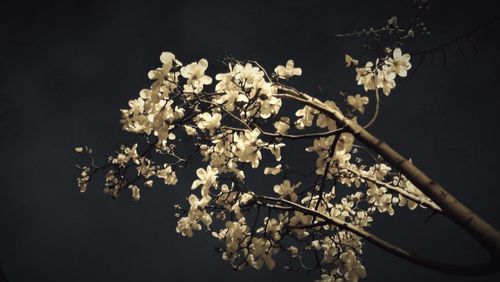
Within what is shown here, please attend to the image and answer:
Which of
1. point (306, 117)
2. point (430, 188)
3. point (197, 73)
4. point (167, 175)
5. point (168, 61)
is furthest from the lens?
point (167, 175)

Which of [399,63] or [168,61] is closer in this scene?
[168,61]

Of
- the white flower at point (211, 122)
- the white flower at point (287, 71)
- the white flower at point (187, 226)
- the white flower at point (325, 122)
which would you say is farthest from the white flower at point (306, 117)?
the white flower at point (187, 226)

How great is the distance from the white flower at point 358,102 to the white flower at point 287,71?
47 cm

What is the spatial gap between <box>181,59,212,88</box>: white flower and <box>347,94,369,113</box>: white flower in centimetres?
111

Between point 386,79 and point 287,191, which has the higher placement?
point 386,79

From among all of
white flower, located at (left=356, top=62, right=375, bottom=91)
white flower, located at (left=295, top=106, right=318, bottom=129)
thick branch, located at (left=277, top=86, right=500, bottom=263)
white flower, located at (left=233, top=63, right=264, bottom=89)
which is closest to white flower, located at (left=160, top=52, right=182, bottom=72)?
white flower, located at (left=233, top=63, right=264, bottom=89)

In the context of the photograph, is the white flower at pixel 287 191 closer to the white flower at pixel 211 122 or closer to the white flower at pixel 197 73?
the white flower at pixel 211 122

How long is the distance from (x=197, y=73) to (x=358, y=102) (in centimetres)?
128

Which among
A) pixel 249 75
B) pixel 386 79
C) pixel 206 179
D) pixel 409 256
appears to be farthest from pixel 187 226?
pixel 386 79

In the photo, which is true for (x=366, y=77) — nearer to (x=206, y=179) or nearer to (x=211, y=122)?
(x=211, y=122)

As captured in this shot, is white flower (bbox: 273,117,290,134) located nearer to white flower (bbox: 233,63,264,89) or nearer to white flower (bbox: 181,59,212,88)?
white flower (bbox: 233,63,264,89)

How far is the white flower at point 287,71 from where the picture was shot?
2.77m

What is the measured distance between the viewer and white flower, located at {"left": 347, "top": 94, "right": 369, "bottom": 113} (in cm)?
260

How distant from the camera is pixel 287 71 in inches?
110
